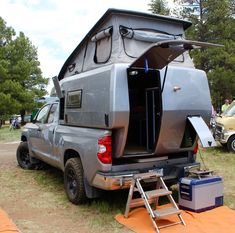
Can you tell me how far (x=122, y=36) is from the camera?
646cm

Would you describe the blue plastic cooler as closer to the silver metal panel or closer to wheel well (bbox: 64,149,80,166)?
the silver metal panel

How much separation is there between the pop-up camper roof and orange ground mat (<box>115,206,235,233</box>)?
2.43 metres

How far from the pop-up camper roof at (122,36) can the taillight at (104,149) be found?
1.29m

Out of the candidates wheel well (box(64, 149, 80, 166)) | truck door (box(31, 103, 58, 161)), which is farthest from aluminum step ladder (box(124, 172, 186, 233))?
truck door (box(31, 103, 58, 161))

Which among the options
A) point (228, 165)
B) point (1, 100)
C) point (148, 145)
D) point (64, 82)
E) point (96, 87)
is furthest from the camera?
point (1, 100)

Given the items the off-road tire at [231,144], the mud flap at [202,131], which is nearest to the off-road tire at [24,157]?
the mud flap at [202,131]

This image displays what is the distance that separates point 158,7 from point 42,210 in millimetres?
31756

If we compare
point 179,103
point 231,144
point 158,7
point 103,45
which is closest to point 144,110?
point 179,103

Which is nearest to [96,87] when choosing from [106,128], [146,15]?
[106,128]

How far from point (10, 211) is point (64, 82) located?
256 centimetres

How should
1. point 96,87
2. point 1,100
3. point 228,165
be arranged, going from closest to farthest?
point 96,87, point 228,165, point 1,100

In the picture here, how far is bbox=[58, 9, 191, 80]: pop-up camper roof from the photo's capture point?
643cm

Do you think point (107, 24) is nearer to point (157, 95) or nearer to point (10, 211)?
point (157, 95)

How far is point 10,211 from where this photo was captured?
6.56 meters
